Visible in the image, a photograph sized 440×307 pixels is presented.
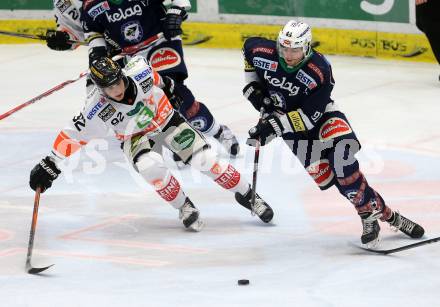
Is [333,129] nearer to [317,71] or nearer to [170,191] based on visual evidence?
[317,71]

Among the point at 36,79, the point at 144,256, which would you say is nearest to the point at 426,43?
the point at 36,79

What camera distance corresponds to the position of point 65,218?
23.9ft

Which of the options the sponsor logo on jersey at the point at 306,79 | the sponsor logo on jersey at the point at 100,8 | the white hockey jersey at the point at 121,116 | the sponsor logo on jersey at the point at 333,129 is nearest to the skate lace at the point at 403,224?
the sponsor logo on jersey at the point at 333,129

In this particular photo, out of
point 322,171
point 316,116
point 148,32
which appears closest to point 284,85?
point 316,116

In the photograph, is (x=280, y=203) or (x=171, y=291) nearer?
(x=171, y=291)

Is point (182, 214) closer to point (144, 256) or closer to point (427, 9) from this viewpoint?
point (144, 256)

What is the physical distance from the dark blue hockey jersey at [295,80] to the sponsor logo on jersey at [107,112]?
34.0 inches

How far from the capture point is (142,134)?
22.3 feet

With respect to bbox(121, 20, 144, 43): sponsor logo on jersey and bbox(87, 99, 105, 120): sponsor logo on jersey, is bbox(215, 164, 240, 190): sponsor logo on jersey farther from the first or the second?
bbox(121, 20, 144, 43): sponsor logo on jersey

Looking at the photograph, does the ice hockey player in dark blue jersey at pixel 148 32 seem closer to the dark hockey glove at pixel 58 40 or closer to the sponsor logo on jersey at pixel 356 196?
the dark hockey glove at pixel 58 40

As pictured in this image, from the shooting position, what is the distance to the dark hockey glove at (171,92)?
7516 mm

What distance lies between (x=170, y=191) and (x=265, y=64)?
0.96 metres

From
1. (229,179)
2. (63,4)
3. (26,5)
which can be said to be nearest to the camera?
(229,179)

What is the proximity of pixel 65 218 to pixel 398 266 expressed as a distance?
231 centimetres
